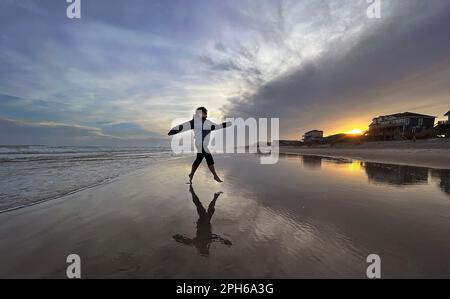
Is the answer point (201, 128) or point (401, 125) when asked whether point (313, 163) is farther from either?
point (401, 125)

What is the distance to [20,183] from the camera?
25.2ft

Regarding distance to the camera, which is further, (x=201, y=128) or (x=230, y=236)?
(x=201, y=128)

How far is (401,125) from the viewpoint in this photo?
51.6 meters

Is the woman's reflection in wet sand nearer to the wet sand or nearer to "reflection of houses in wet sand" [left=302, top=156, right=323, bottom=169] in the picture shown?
the wet sand

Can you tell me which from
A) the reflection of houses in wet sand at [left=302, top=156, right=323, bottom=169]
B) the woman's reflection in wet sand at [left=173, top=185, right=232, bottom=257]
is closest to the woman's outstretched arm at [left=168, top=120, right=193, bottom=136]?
the woman's reflection in wet sand at [left=173, top=185, right=232, bottom=257]

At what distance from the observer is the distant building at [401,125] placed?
50.4m

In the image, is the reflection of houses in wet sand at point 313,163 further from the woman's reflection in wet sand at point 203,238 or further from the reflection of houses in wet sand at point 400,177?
the woman's reflection in wet sand at point 203,238

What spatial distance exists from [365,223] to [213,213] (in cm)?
310

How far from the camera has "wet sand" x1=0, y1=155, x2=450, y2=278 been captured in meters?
2.36

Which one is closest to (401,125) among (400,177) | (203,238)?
(400,177)

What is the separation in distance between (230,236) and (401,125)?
67.3 m

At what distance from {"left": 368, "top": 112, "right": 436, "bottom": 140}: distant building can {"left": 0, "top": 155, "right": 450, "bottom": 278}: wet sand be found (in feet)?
190
